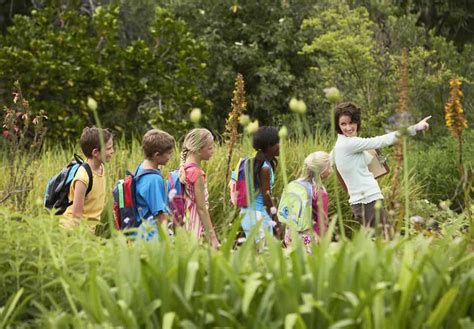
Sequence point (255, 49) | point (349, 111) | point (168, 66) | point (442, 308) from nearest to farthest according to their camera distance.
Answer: point (442, 308) < point (349, 111) < point (168, 66) < point (255, 49)

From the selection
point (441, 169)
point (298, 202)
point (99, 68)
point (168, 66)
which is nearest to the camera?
point (298, 202)

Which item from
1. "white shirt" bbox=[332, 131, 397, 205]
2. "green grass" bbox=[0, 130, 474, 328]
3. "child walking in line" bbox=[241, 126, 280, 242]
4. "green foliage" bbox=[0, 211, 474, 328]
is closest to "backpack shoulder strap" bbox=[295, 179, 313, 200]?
"child walking in line" bbox=[241, 126, 280, 242]

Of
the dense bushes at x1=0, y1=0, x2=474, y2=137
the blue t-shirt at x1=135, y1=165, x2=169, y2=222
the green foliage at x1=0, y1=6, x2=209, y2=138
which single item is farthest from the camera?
the green foliage at x1=0, y1=6, x2=209, y2=138

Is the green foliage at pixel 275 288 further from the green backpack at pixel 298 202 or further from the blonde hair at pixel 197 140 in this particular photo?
the blonde hair at pixel 197 140

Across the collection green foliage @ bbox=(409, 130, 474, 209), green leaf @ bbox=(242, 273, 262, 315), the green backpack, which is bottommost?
green foliage @ bbox=(409, 130, 474, 209)

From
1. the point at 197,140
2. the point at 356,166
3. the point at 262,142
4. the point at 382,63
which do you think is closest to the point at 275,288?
the point at 197,140

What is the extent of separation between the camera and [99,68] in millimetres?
15352

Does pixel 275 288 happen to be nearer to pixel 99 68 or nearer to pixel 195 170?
pixel 195 170

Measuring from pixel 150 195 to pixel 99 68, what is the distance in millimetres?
8918

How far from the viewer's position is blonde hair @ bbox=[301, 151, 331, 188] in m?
7.09

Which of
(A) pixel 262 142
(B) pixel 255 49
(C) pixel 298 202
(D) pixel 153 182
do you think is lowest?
(C) pixel 298 202

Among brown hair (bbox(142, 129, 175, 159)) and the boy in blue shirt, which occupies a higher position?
brown hair (bbox(142, 129, 175, 159))

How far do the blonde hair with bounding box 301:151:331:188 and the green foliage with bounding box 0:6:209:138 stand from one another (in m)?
8.17

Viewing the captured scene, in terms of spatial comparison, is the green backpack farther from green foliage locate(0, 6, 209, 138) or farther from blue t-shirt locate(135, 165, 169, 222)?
green foliage locate(0, 6, 209, 138)
